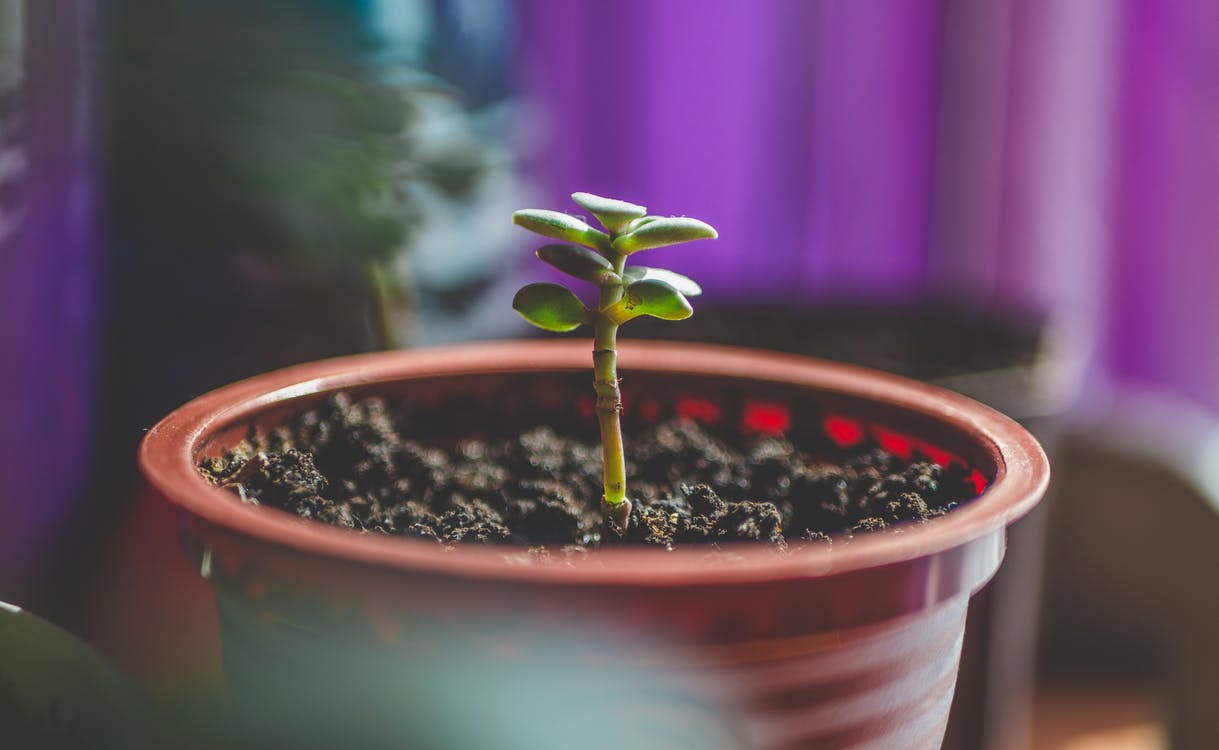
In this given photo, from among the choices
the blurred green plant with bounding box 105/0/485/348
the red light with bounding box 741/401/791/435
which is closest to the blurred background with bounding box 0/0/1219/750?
the blurred green plant with bounding box 105/0/485/348

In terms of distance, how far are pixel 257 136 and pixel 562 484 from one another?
49 cm

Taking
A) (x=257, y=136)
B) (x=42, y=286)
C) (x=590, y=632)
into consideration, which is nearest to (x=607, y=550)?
(x=590, y=632)

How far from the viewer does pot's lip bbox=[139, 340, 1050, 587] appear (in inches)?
14.3

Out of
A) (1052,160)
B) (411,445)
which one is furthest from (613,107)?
(411,445)

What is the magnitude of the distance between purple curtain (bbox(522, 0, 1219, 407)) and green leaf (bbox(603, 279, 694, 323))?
1.26 m

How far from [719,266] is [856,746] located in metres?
1.63

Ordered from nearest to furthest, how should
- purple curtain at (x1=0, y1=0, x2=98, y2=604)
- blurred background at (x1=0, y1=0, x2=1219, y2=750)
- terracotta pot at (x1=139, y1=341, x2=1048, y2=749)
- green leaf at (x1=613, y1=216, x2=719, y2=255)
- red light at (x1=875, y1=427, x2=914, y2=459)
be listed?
1. terracotta pot at (x1=139, y1=341, x2=1048, y2=749)
2. green leaf at (x1=613, y1=216, x2=719, y2=255)
3. red light at (x1=875, y1=427, x2=914, y2=459)
4. purple curtain at (x1=0, y1=0, x2=98, y2=604)
5. blurred background at (x1=0, y1=0, x2=1219, y2=750)

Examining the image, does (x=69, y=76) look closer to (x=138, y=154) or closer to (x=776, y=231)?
(x=138, y=154)

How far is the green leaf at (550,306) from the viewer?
0.50 meters

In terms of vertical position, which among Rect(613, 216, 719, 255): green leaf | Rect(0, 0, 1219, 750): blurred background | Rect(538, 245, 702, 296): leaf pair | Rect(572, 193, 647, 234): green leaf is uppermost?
Rect(572, 193, 647, 234): green leaf

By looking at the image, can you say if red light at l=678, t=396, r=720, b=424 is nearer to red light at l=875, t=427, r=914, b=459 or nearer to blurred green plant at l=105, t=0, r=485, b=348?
red light at l=875, t=427, r=914, b=459

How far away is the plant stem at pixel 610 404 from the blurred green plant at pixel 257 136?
41 cm

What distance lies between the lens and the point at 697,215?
6.23ft

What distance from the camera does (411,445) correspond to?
65 cm
